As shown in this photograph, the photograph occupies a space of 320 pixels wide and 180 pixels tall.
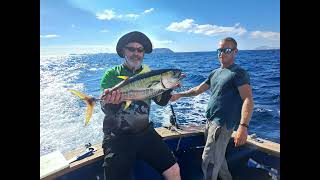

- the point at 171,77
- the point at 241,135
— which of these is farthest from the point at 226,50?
the point at 241,135

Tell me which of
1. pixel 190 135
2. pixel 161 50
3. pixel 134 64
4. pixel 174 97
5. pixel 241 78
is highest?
pixel 161 50

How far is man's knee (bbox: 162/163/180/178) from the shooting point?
288 centimetres

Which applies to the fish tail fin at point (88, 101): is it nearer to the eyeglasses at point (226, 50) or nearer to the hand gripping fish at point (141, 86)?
the hand gripping fish at point (141, 86)

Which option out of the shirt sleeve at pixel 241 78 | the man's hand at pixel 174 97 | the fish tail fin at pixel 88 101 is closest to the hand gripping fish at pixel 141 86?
the fish tail fin at pixel 88 101

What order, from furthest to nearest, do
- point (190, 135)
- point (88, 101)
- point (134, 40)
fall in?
1. point (190, 135)
2. point (134, 40)
3. point (88, 101)

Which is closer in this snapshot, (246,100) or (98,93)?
(98,93)

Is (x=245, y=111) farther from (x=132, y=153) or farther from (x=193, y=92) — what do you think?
(x=132, y=153)

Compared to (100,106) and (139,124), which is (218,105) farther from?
(100,106)

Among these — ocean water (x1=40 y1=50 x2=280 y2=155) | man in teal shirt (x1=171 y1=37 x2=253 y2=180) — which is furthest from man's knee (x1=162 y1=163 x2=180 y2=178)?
ocean water (x1=40 y1=50 x2=280 y2=155)

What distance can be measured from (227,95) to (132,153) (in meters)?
0.95

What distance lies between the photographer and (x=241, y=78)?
2.86m

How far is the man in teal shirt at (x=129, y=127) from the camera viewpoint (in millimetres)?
2770
